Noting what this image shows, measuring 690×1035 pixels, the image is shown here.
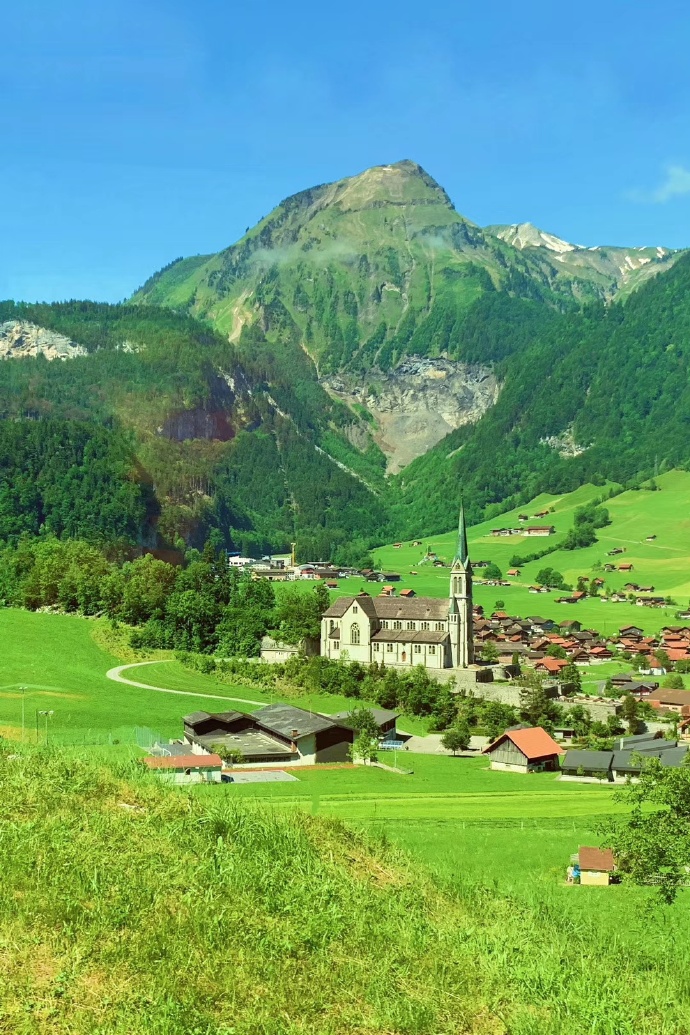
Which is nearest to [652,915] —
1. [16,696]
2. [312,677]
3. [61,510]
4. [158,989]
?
[158,989]

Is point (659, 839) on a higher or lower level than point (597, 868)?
higher

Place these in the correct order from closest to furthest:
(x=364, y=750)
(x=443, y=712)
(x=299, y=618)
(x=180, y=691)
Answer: (x=364, y=750), (x=180, y=691), (x=443, y=712), (x=299, y=618)

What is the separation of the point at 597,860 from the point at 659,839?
2536 mm

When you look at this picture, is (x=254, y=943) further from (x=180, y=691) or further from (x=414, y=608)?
(x=414, y=608)

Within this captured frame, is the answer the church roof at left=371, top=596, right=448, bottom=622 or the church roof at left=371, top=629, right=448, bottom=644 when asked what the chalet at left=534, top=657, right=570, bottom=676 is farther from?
the church roof at left=371, top=596, right=448, bottom=622

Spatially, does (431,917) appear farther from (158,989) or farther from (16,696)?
(16,696)

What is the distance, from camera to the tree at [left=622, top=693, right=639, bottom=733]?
8606 centimetres

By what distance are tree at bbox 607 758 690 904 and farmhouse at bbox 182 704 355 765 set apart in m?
31.2

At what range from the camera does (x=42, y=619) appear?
107m

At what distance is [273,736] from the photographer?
68.7 m

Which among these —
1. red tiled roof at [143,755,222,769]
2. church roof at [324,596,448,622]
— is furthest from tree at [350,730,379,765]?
church roof at [324,596,448,622]

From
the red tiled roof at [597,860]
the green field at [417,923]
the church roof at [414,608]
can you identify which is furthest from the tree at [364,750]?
the church roof at [414,608]

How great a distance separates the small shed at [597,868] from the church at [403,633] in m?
76.2

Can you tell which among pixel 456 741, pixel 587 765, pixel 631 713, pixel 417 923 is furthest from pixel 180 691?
pixel 417 923
